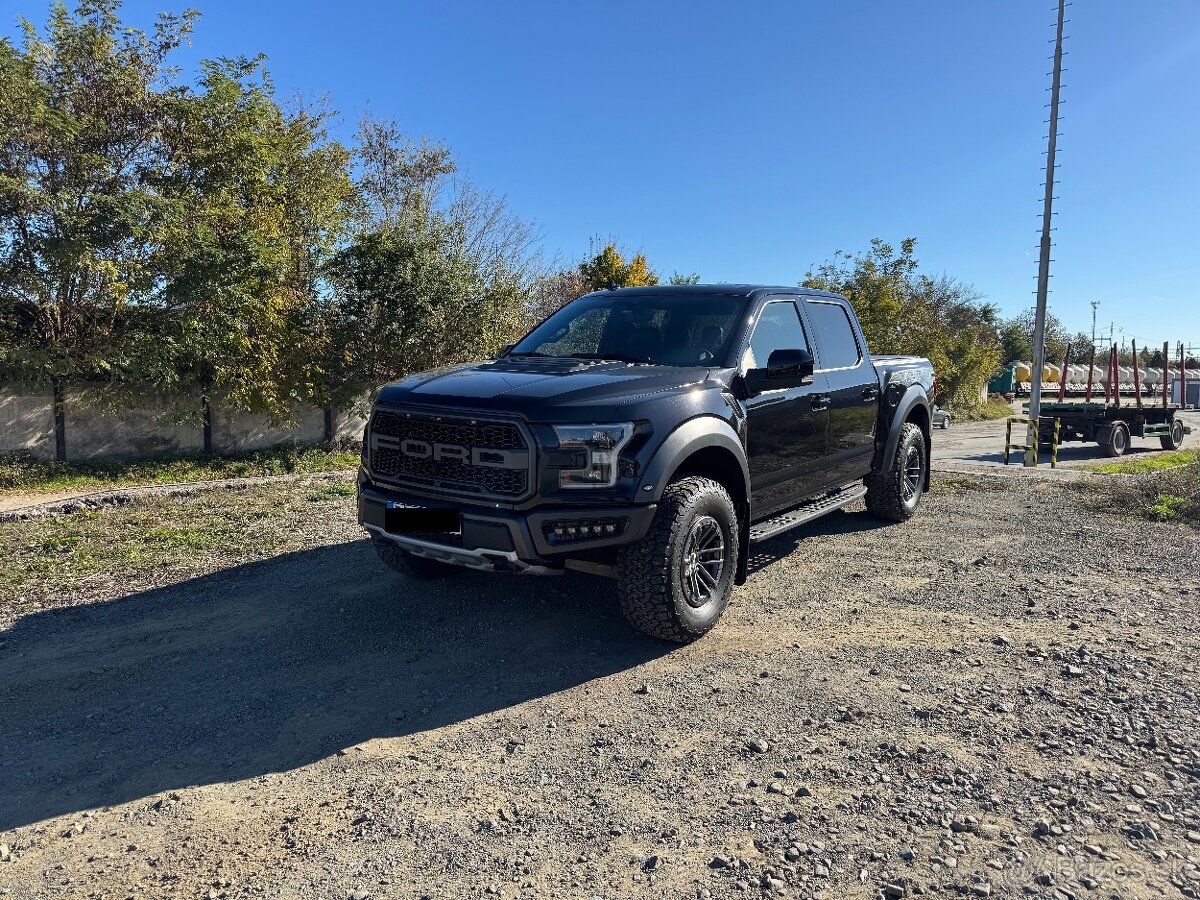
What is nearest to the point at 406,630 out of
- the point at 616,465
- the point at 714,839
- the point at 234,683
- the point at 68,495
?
the point at 234,683

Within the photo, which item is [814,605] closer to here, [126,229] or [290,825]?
[290,825]

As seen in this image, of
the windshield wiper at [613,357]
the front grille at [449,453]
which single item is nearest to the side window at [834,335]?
the windshield wiper at [613,357]

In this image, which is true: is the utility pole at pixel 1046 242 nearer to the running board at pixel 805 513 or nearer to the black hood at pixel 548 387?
the running board at pixel 805 513

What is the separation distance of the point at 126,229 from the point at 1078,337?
75.1 meters

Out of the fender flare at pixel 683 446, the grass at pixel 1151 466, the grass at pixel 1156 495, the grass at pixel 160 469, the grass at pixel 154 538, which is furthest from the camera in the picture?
the grass at pixel 1151 466

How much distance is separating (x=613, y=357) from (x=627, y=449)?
3.90ft

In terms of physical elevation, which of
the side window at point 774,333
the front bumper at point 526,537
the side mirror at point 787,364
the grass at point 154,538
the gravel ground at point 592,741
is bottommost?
the gravel ground at point 592,741

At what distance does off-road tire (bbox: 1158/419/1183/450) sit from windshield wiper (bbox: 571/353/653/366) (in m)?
18.2

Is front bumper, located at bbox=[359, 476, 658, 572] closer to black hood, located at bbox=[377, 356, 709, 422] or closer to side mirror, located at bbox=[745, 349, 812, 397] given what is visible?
black hood, located at bbox=[377, 356, 709, 422]

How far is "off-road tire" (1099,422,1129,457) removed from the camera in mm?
16703

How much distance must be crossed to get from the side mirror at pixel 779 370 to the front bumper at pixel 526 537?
126 centimetres

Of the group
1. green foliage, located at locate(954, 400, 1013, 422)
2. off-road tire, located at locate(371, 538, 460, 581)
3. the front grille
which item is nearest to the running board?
the front grille

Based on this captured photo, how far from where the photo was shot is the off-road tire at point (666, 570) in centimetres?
409

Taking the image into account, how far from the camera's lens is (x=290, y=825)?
2812 mm
